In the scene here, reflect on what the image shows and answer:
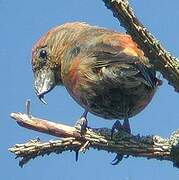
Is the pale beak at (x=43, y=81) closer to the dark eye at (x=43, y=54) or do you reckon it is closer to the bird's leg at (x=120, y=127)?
the dark eye at (x=43, y=54)

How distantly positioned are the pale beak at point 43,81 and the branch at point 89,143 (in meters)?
Result: 1.08

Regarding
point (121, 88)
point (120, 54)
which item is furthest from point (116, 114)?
point (120, 54)

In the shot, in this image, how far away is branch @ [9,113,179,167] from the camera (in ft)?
5.96

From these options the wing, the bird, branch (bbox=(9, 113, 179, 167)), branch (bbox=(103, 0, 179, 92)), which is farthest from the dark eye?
branch (bbox=(103, 0, 179, 92))

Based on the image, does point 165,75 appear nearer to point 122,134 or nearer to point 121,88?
point 122,134

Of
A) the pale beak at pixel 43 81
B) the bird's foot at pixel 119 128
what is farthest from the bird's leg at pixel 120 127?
the pale beak at pixel 43 81

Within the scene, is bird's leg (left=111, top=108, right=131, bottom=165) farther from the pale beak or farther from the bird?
the pale beak

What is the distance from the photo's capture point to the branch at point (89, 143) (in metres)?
1.82

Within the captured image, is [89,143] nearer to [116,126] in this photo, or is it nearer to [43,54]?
[116,126]

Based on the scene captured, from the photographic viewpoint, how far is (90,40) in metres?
3.42

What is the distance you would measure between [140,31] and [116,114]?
1.43 meters

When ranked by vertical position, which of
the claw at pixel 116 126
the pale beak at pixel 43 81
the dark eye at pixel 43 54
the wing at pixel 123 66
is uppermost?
the dark eye at pixel 43 54

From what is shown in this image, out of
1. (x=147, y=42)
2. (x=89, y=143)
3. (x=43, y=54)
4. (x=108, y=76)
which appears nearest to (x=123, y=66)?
(x=108, y=76)

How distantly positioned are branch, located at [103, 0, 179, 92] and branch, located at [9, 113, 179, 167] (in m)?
0.34
